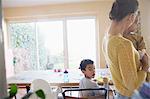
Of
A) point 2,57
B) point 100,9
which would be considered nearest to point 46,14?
point 100,9

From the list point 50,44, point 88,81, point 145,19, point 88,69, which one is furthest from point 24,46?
point 88,81

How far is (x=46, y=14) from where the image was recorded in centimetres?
531

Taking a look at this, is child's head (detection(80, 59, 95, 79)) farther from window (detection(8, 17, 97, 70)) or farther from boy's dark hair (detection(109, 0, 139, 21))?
window (detection(8, 17, 97, 70))

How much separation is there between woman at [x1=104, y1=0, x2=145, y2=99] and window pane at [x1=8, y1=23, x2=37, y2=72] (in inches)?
173

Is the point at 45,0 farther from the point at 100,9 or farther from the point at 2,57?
the point at 2,57

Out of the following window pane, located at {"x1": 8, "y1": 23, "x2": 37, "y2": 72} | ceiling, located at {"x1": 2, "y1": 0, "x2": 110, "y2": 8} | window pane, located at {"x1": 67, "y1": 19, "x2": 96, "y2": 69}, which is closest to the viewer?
ceiling, located at {"x1": 2, "y1": 0, "x2": 110, "y2": 8}

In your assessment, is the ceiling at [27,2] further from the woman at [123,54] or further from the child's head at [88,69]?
the woman at [123,54]

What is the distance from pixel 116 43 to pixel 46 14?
4238 mm

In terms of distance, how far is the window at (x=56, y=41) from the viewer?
17.7 ft

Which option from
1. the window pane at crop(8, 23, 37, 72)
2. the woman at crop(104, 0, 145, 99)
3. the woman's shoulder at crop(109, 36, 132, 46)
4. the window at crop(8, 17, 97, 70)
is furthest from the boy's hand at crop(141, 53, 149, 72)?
the window pane at crop(8, 23, 37, 72)

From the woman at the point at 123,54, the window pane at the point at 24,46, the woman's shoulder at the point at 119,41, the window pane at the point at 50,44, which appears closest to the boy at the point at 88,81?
the woman at the point at 123,54

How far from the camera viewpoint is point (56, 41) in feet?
17.9

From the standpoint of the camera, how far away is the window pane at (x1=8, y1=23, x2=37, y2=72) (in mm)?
5551

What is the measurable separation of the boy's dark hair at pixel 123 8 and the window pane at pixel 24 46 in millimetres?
4386
